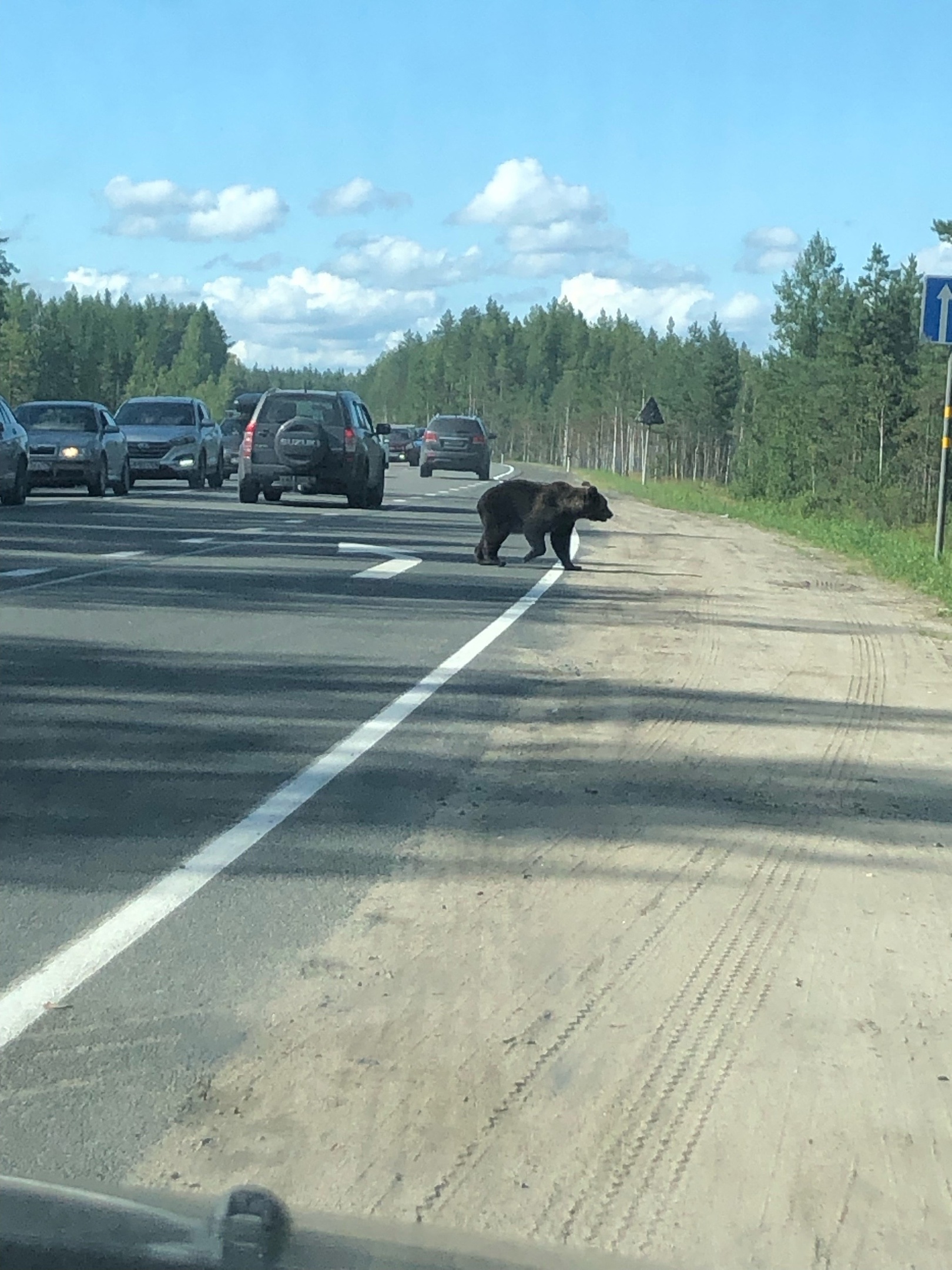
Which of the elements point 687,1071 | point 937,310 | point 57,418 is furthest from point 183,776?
point 57,418

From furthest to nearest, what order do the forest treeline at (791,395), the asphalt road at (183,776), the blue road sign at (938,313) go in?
the forest treeline at (791,395) < the blue road sign at (938,313) < the asphalt road at (183,776)

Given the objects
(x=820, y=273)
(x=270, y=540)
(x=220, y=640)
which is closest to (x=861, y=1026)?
(x=220, y=640)

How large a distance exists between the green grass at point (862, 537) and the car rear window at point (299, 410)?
314 inches

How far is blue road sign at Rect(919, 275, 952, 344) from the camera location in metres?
21.5

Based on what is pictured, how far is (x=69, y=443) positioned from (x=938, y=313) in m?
16.2

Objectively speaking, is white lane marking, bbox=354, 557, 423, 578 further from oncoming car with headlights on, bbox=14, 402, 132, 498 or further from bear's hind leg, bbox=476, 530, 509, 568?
oncoming car with headlights on, bbox=14, 402, 132, 498

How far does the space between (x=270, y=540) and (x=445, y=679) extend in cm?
1168

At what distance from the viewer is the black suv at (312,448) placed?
30.4 metres

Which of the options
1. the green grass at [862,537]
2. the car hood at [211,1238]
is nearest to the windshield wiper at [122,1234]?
the car hood at [211,1238]

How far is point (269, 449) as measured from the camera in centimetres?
3094

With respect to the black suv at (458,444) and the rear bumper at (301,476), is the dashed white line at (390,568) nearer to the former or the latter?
the rear bumper at (301,476)

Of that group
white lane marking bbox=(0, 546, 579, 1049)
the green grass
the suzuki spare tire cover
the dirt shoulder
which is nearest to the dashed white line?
the green grass

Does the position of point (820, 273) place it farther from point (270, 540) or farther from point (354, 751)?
point (354, 751)

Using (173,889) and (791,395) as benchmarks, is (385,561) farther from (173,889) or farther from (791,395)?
(791,395)
